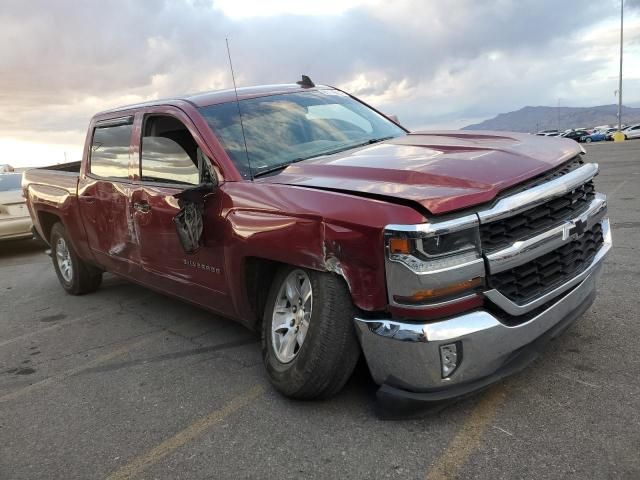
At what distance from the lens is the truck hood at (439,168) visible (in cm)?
284

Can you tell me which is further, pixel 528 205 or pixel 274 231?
pixel 274 231

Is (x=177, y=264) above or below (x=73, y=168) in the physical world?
below

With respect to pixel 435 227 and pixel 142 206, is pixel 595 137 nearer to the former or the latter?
pixel 142 206

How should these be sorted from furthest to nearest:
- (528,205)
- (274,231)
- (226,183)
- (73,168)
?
(73,168) < (226,183) < (274,231) < (528,205)

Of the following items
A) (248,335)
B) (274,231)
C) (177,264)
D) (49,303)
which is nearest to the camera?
(274,231)

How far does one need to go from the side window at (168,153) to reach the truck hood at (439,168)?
76 cm

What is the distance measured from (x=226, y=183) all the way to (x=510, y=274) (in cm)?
182

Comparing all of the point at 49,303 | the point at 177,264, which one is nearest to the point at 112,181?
the point at 177,264

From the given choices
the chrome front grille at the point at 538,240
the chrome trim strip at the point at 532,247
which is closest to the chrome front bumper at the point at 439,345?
the chrome front grille at the point at 538,240

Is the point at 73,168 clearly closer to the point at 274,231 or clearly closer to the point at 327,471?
the point at 274,231

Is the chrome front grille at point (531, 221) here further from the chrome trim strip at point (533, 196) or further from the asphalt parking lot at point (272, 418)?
the asphalt parking lot at point (272, 418)

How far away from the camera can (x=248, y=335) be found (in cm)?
466

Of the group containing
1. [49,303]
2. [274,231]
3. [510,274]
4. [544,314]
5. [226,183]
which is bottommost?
[49,303]

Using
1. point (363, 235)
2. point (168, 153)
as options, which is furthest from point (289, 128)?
point (363, 235)
